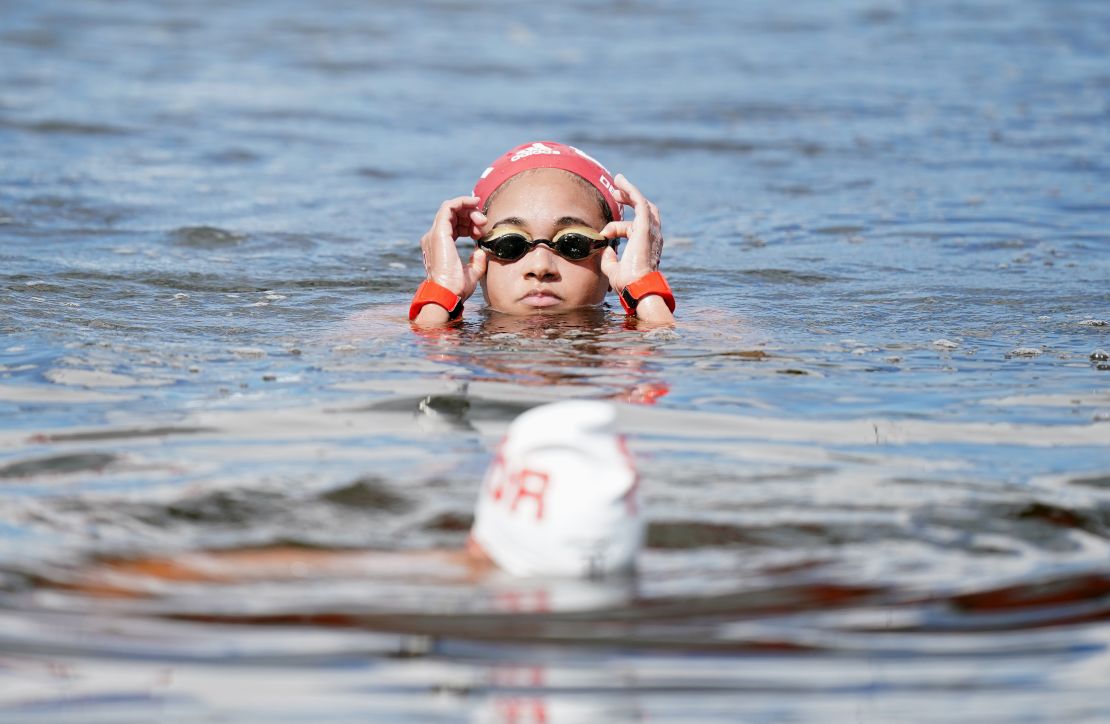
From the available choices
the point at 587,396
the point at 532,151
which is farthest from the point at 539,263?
the point at 587,396

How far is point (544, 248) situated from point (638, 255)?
1.41ft

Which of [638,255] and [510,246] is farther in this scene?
[638,255]

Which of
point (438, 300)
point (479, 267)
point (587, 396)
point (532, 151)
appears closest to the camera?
point (587, 396)

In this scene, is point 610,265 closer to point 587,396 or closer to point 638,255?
point 638,255

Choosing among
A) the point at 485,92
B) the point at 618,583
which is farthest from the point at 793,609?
the point at 485,92

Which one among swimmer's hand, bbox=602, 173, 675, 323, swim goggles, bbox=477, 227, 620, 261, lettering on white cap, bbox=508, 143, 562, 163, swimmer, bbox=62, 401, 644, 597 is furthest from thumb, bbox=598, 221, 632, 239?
swimmer, bbox=62, 401, 644, 597

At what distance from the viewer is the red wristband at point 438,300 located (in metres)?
6.51

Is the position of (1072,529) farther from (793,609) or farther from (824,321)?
(824,321)

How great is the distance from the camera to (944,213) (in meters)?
9.96

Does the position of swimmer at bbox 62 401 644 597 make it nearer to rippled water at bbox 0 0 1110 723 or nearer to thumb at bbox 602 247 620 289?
rippled water at bbox 0 0 1110 723

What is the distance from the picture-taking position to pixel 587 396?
503cm

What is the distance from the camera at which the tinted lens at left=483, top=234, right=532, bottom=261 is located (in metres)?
6.36

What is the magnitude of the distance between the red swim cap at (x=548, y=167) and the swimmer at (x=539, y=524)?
3.47 metres

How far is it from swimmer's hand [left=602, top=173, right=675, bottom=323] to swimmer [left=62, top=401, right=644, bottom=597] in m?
3.13
